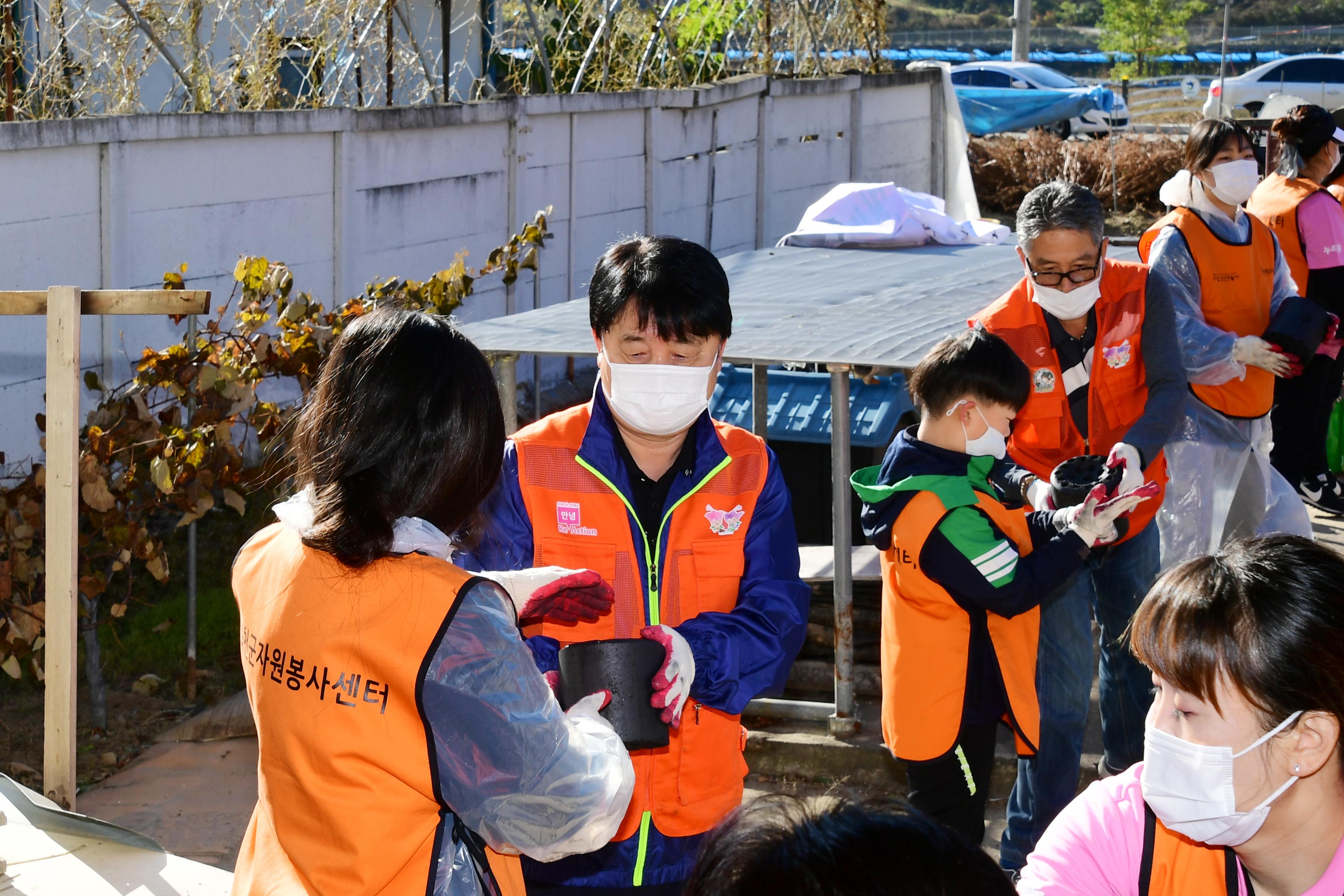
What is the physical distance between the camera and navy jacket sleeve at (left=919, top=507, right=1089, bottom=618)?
3.00 metres

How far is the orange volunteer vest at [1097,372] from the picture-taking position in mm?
3617

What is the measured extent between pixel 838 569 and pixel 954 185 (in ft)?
32.0

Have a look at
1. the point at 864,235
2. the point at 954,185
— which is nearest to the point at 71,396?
the point at 864,235

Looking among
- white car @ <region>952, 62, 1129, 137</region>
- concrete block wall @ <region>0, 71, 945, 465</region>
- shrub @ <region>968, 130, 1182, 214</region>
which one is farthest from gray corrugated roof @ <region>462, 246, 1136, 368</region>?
white car @ <region>952, 62, 1129, 137</region>

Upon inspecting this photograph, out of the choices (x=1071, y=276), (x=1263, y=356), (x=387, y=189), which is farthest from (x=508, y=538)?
(x=387, y=189)

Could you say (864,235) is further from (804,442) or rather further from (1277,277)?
(1277,277)

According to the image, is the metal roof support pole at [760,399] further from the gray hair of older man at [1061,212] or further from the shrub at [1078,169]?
the shrub at [1078,169]

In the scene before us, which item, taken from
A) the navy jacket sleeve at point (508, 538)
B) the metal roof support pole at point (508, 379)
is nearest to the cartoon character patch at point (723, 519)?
the navy jacket sleeve at point (508, 538)

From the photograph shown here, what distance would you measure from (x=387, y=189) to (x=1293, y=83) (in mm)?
24087

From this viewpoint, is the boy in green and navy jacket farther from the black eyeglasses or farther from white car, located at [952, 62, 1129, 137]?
white car, located at [952, 62, 1129, 137]

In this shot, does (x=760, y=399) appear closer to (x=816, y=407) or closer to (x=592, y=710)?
(x=816, y=407)

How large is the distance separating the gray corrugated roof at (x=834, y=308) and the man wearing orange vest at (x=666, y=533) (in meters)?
→ 1.27

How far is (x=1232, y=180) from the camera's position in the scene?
14.8 feet

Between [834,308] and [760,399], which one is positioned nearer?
[834,308]
